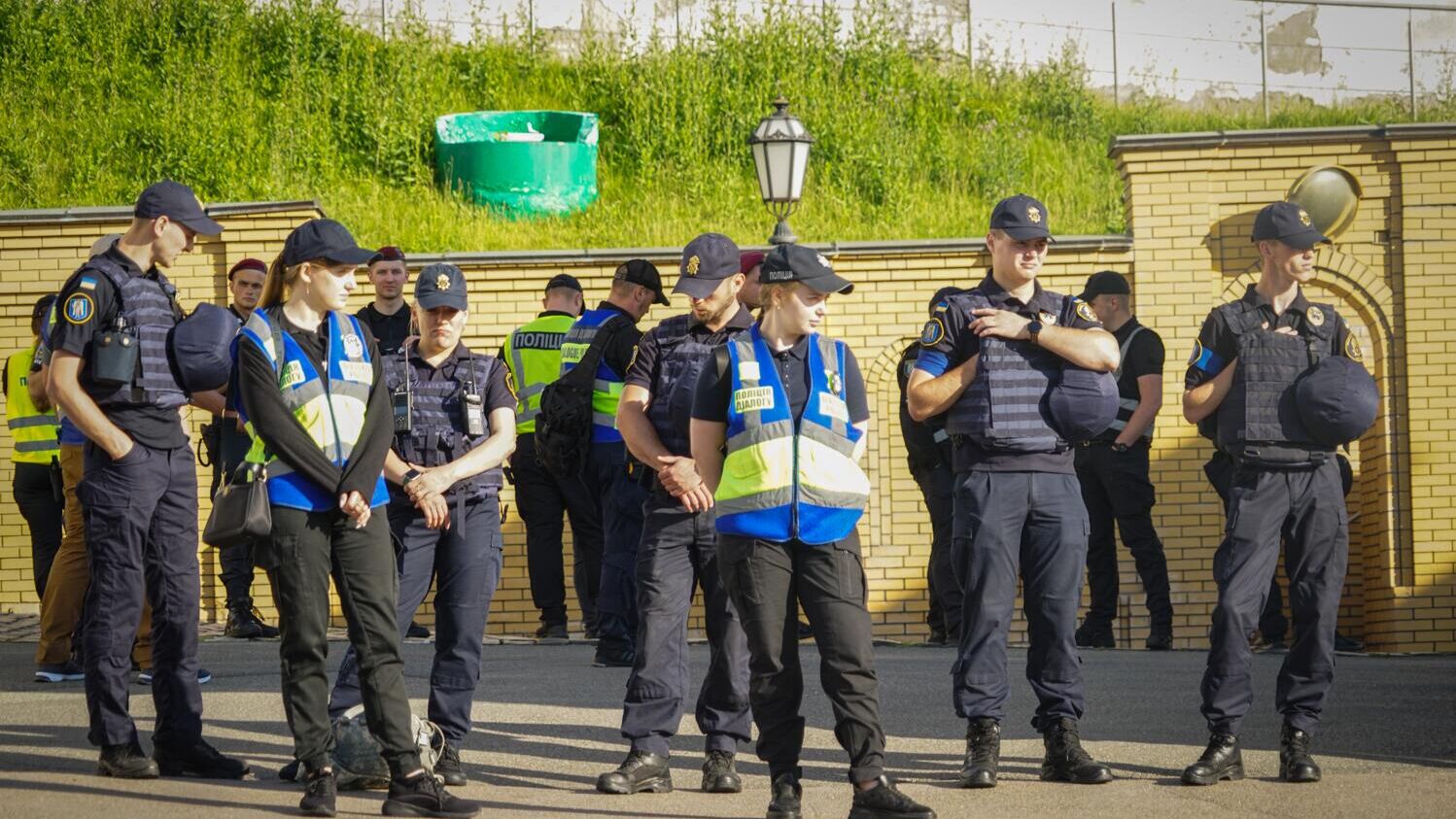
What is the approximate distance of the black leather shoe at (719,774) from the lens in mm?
7145

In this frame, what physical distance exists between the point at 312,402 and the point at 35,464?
236 inches

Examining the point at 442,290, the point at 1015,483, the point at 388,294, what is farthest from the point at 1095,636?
the point at 442,290

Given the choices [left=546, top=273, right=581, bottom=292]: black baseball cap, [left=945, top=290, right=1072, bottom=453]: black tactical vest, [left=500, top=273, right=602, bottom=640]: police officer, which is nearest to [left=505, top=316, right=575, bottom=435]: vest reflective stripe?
[left=500, top=273, right=602, bottom=640]: police officer

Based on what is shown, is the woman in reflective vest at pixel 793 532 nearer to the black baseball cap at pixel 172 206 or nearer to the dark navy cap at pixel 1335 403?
the dark navy cap at pixel 1335 403

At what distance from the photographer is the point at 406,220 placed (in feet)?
55.6

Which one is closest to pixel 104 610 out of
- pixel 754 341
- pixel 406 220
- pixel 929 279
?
pixel 754 341

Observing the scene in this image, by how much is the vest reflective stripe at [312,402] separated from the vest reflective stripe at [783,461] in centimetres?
132

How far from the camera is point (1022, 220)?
7.37 m

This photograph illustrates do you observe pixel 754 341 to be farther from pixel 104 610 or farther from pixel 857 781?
pixel 104 610

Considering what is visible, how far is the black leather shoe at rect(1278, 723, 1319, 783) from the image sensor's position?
7164mm

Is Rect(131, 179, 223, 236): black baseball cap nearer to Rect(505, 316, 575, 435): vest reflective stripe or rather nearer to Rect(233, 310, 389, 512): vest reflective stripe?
Rect(233, 310, 389, 512): vest reflective stripe

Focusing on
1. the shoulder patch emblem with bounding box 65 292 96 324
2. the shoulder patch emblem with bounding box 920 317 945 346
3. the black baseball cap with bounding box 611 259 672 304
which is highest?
the black baseball cap with bounding box 611 259 672 304

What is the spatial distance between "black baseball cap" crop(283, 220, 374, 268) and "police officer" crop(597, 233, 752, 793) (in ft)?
4.59

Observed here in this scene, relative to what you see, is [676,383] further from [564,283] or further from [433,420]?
[564,283]
